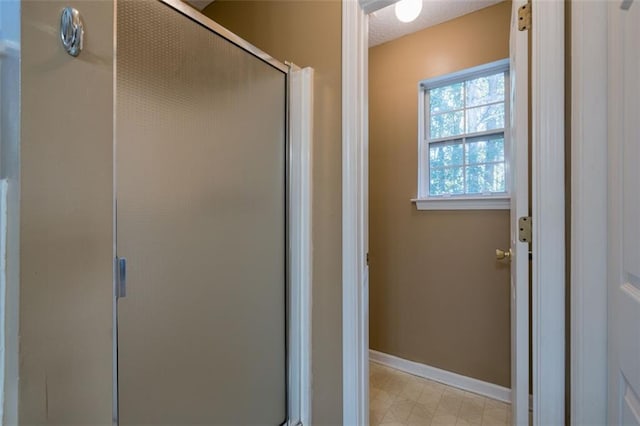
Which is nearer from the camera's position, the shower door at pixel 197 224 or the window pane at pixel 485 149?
the shower door at pixel 197 224

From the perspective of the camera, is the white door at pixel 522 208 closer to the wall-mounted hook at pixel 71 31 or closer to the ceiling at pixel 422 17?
the ceiling at pixel 422 17

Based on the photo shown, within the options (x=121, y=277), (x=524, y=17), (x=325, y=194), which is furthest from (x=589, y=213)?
(x=121, y=277)

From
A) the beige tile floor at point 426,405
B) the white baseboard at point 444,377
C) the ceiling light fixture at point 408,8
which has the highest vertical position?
the ceiling light fixture at point 408,8

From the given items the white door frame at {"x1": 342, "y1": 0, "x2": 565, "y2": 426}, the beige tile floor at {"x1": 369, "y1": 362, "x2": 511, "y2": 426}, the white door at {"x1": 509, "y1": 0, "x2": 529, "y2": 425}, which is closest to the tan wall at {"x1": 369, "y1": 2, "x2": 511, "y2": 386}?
the beige tile floor at {"x1": 369, "y1": 362, "x2": 511, "y2": 426}

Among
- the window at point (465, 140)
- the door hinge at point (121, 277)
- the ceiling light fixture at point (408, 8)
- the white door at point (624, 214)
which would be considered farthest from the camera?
the window at point (465, 140)

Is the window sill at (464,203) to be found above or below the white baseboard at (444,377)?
above

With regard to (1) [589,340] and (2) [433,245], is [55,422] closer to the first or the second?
(1) [589,340]

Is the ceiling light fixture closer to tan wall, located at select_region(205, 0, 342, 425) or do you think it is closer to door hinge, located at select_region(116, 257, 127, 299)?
tan wall, located at select_region(205, 0, 342, 425)

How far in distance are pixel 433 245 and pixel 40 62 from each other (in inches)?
82.9

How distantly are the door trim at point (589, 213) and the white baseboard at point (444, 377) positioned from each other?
1266 mm

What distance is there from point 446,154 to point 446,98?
0.40 meters

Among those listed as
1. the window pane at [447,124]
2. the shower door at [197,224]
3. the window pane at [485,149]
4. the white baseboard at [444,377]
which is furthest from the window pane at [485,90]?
the white baseboard at [444,377]

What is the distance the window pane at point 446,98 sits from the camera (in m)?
2.12

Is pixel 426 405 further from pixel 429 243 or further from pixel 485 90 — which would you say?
pixel 485 90
